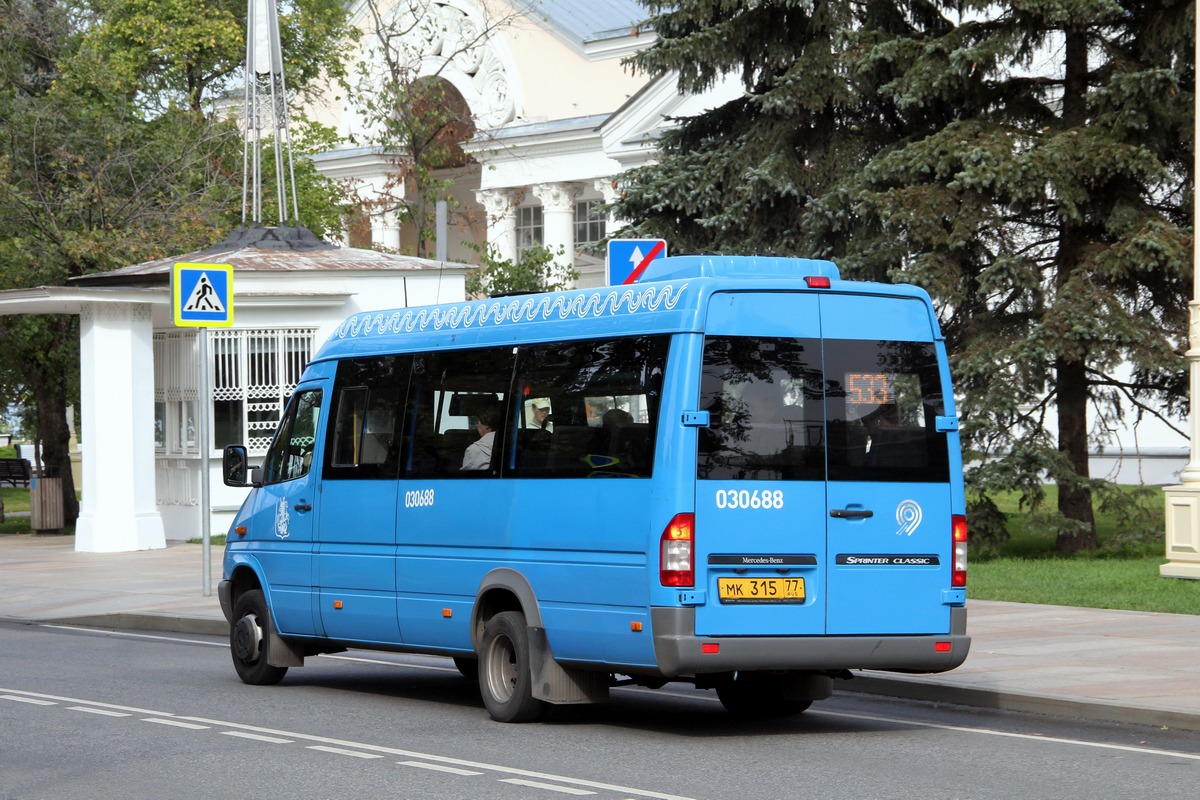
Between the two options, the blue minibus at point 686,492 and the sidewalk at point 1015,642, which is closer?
the blue minibus at point 686,492

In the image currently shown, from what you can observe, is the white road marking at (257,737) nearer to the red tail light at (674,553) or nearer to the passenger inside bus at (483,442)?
the passenger inside bus at (483,442)

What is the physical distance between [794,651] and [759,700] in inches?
58.1

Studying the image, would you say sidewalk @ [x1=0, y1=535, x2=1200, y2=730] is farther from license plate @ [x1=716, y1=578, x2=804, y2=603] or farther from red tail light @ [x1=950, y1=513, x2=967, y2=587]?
license plate @ [x1=716, y1=578, x2=804, y2=603]

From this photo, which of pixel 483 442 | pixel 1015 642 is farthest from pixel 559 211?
pixel 483 442

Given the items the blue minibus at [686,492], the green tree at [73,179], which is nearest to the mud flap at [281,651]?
the blue minibus at [686,492]

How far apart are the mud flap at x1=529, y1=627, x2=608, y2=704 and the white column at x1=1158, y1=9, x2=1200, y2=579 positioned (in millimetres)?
9560

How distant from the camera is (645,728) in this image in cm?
1066

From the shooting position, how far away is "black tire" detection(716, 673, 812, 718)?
36.5ft

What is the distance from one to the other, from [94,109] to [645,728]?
24.9m

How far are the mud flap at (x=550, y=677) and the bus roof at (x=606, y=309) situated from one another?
169cm

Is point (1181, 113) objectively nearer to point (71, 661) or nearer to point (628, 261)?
point (628, 261)

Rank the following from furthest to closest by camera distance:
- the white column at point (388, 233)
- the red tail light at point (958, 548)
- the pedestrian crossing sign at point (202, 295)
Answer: the white column at point (388, 233), the pedestrian crossing sign at point (202, 295), the red tail light at point (958, 548)

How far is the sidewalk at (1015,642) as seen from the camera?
11.2 meters

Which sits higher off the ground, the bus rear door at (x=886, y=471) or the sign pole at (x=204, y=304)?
the sign pole at (x=204, y=304)
